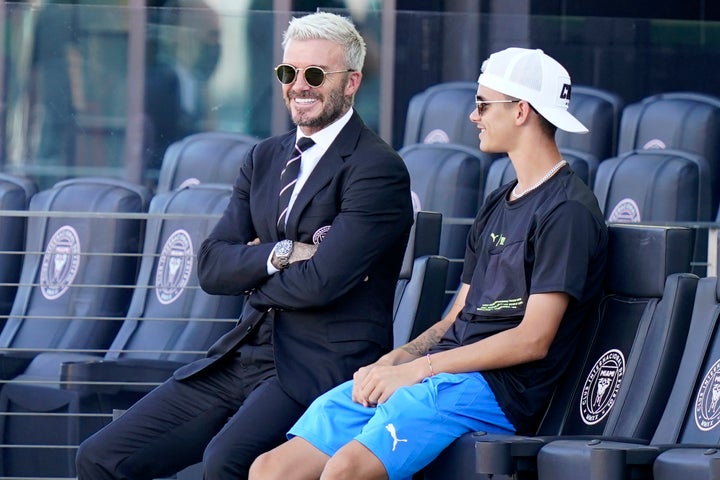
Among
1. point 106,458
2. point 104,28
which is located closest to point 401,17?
point 104,28

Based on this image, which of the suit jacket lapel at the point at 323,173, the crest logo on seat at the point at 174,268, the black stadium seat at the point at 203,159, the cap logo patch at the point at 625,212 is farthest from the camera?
the black stadium seat at the point at 203,159

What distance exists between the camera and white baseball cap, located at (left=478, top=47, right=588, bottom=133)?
314cm

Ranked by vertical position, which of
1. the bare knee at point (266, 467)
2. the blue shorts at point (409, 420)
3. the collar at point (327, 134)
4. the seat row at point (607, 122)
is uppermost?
the collar at point (327, 134)

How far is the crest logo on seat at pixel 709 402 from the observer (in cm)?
286

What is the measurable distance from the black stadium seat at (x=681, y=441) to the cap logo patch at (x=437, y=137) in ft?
11.2

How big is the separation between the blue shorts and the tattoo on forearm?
10.0 inches

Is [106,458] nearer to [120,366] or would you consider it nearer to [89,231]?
[120,366]

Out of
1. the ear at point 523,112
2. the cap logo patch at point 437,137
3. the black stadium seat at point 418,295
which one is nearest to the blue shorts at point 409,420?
the ear at point 523,112

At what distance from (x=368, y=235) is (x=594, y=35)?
12.5 feet

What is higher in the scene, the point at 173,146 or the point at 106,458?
the point at 173,146

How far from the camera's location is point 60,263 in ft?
20.7

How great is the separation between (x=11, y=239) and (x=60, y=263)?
23 centimetres

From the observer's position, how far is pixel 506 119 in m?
3.17

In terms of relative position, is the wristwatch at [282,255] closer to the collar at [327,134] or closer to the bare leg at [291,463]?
the collar at [327,134]
